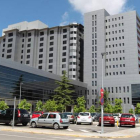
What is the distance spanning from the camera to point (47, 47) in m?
99.7

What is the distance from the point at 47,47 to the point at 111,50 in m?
28.8

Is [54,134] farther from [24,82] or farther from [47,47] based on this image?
[47,47]

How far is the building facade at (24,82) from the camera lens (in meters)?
55.1

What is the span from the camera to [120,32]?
9394cm

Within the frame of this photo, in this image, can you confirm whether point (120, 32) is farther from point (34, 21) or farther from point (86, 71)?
point (34, 21)

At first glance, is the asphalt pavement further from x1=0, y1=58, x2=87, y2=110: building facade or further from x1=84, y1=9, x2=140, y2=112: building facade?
x1=84, y1=9, x2=140, y2=112: building facade

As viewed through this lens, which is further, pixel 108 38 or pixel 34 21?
pixel 34 21

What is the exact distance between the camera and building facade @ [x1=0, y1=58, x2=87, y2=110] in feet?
181

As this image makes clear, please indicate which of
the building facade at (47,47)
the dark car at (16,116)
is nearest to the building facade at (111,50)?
the building facade at (47,47)

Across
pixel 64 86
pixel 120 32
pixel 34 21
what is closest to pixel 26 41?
pixel 34 21

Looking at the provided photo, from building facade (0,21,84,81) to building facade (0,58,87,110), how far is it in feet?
74.2

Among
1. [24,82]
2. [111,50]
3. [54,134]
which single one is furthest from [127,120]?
[111,50]

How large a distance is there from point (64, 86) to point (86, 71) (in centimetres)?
3453

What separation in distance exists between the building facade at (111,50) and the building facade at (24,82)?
23.2 meters
